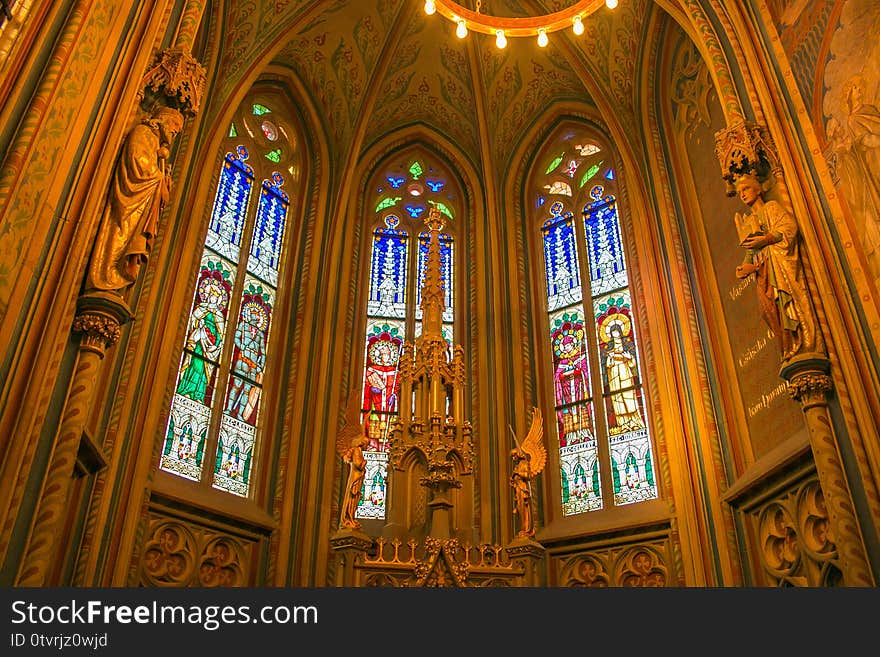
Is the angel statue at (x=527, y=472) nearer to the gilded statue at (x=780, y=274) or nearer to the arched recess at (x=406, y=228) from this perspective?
the arched recess at (x=406, y=228)

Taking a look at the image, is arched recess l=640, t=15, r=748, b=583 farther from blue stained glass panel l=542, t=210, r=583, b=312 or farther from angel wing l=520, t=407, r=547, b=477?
angel wing l=520, t=407, r=547, b=477

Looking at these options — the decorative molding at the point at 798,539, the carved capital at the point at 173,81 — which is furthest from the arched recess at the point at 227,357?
the decorative molding at the point at 798,539

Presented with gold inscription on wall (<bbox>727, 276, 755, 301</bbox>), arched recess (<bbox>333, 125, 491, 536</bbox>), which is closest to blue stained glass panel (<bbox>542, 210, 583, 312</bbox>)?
arched recess (<bbox>333, 125, 491, 536</bbox>)

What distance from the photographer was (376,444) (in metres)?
11.1

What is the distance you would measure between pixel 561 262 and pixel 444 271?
83.9 inches

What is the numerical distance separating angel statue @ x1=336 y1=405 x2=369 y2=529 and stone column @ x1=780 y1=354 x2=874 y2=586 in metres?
4.44

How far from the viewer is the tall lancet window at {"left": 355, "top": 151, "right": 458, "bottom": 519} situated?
11125 mm

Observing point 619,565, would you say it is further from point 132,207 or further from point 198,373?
point 132,207

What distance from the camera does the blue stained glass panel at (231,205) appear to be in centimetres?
1118

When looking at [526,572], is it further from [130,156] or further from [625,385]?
[130,156]

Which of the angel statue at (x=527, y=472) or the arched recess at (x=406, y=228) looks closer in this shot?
the angel statue at (x=527, y=472)

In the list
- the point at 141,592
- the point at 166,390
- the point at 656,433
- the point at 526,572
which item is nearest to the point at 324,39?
the point at 166,390

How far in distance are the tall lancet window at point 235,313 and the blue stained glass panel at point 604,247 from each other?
5.33 meters

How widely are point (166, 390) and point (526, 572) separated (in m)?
4.89
